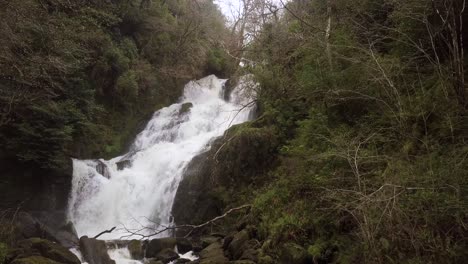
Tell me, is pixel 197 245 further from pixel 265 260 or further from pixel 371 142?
pixel 371 142

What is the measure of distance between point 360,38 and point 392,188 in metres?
5.51

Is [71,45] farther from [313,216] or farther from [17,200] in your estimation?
[313,216]

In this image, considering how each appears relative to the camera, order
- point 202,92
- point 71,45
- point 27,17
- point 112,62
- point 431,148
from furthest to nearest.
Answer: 1. point 202,92
2. point 112,62
3. point 71,45
4. point 27,17
5. point 431,148

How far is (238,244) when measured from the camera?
9562 mm

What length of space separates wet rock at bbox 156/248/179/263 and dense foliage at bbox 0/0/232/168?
554 cm

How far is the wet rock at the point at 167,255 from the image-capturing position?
10.9 m

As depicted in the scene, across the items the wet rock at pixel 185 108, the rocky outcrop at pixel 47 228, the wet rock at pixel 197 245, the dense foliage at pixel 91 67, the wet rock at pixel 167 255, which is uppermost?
the dense foliage at pixel 91 67

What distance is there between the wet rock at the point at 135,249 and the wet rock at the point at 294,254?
520 cm

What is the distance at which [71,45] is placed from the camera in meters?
14.1

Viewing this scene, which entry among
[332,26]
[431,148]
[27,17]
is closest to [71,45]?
[27,17]

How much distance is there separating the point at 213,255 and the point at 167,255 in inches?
74.4

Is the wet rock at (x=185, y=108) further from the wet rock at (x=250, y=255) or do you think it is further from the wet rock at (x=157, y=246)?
the wet rock at (x=250, y=255)

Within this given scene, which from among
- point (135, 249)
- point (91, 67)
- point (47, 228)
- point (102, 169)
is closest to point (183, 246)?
point (135, 249)

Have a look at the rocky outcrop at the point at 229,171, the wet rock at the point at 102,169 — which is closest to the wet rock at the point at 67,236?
the wet rock at the point at 102,169
